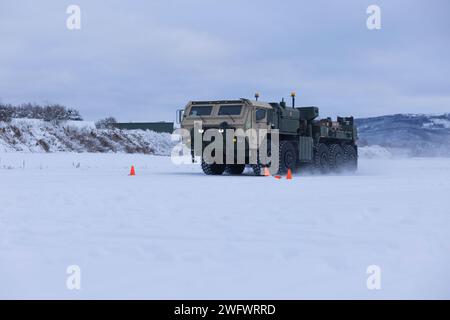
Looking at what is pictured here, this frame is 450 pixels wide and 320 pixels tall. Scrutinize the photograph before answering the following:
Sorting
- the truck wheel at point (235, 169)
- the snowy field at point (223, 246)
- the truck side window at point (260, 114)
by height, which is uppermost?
the truck side window at point (260, 114)

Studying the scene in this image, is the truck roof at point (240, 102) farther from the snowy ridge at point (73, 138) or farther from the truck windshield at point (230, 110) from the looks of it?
the snowy ridge at point (73, 138)

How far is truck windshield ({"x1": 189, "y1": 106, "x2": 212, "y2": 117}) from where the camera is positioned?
1800 centimetres

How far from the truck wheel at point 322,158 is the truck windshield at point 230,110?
13.3ft

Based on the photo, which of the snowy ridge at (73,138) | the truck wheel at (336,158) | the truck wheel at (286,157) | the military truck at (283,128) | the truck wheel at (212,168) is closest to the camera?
the military truck at (283,128)

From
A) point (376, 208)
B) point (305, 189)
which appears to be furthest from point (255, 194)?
point (376, 208)

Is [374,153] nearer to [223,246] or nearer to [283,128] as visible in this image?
[283,128]

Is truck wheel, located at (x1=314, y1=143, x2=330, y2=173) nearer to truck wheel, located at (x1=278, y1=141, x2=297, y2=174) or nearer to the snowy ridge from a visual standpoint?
truck wheel, located at (x1=278, y1=141, x2=297, y2=174)

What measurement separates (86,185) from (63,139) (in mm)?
28644

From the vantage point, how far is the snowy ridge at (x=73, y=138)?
37.3 meters

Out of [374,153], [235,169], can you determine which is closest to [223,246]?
[235,169]

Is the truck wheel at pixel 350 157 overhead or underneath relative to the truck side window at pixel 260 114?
underneath

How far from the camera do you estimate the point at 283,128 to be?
18875 mm

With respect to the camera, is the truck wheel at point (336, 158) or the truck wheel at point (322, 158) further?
the truck wheel at point (336, 158)

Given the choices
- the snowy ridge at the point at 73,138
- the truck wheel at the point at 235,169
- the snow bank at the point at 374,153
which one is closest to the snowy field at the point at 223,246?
the truck wheel at the point at 235,169
